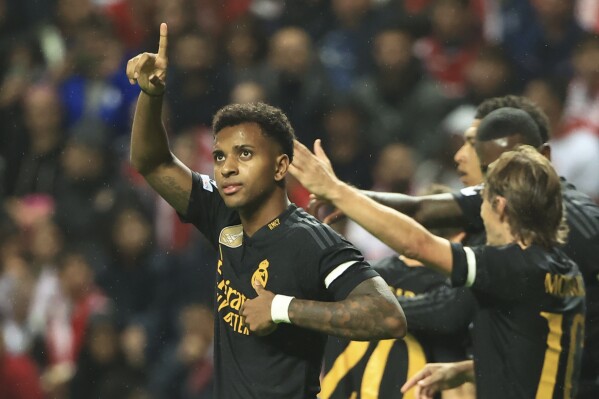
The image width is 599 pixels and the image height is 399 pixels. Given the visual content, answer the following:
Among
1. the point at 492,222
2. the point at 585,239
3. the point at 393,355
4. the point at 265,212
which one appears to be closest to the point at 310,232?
the point at 265,212

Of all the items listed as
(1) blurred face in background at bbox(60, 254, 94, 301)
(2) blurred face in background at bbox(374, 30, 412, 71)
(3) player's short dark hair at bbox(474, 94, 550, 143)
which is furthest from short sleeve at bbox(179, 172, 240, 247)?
(1) blurred face in background at bbox(60, 254, 94, 301)

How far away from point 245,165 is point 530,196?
3.35 ft

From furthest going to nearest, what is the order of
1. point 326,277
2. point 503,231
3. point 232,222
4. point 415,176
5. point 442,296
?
point 415,176
point 442,296
point 503,231
point 232,222
point 326,277

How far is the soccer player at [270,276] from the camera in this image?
3.37 meters

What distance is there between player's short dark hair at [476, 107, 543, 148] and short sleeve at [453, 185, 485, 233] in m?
0.23

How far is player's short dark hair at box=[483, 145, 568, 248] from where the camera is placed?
3975 mm

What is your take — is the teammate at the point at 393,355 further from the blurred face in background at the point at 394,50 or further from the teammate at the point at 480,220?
the blurred face in background at the point at 394,50

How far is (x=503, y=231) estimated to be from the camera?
4066 millimetres

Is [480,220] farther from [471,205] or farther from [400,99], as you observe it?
[400,99]

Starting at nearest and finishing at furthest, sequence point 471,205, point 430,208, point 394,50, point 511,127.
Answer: point 511,127, point 471,205, point 430,208, point 394,50

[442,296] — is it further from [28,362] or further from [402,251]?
[28,362]

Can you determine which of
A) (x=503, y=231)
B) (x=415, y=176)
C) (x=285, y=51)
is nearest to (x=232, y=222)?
(x=503, y=231)

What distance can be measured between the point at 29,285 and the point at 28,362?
698 millimetres

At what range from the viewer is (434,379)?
419 centimetres
